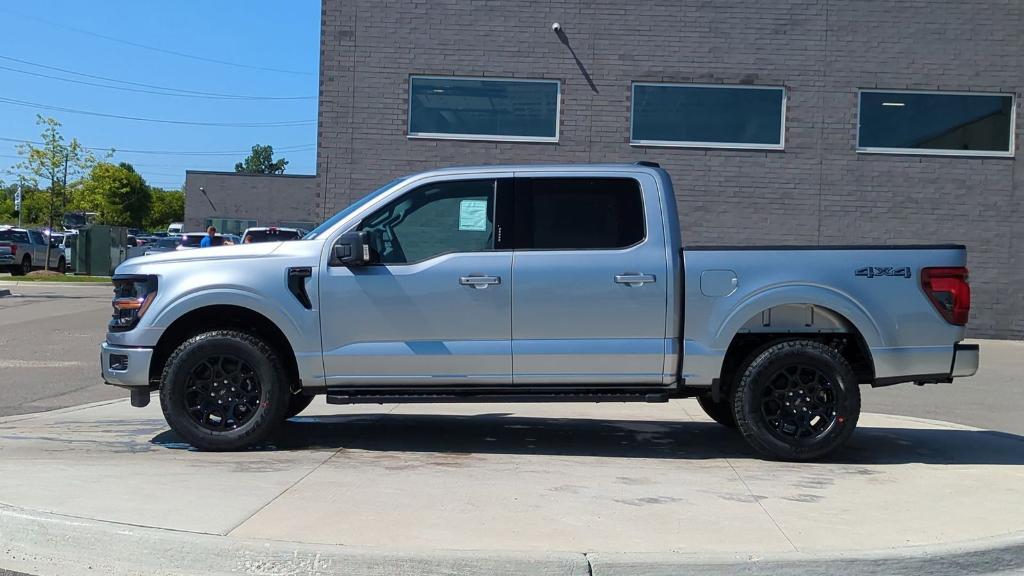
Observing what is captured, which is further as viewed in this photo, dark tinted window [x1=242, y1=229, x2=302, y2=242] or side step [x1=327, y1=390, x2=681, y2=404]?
dark tinted window [x1=242, y1=229, x2=302, y2=242]

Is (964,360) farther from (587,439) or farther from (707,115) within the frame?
(707,115)

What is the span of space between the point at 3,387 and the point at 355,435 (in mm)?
5077

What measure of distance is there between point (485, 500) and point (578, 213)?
2368 mm

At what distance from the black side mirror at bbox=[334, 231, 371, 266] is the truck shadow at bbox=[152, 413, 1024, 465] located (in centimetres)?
148

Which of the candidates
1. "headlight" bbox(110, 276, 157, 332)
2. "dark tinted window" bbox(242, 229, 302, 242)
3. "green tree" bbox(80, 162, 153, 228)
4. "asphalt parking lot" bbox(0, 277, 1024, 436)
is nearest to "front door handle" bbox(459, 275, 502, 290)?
"headlight" bbox(110, 276, 157, 332)

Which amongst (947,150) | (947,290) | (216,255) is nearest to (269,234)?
(947,150)

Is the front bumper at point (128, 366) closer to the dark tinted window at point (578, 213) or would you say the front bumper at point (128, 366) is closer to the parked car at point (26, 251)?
the dark tinted window at point (578, 213)

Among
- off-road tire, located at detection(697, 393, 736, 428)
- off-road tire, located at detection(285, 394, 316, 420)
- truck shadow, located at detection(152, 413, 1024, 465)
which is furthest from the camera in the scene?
off-road tire, located at detection(697, 393, 736, 428)

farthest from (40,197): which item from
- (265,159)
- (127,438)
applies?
(265,159)

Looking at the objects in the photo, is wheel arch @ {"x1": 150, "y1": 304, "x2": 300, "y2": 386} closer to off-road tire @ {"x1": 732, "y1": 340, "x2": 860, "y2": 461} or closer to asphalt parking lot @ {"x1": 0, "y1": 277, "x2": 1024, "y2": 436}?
asphalt parking lot @ {"x1": 0, "y1": 277, "x2": 1024, "y2": 436}

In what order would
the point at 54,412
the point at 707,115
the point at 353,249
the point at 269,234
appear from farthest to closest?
the point at 269,234 < the point at 707,115 < the point at 54,412 < the point at 353,249

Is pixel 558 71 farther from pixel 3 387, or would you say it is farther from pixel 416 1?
pixel 3 387

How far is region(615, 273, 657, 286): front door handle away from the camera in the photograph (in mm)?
6867

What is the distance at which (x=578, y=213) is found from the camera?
7.14 meters
